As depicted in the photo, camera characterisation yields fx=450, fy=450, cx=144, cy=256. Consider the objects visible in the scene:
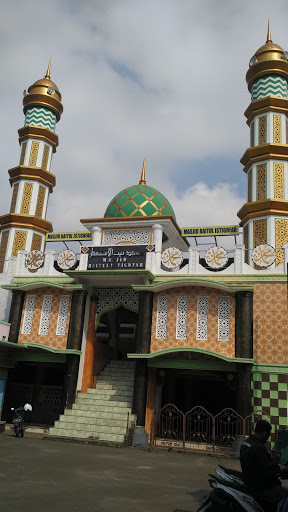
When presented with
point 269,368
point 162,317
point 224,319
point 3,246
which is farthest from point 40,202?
point 269,368

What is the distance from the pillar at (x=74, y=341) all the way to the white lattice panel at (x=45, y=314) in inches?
51.6

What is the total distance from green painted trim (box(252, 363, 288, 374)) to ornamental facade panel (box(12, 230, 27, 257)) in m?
13.1

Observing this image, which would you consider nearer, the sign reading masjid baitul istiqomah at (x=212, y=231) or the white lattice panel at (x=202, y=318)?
the white lattice panel at (x=202, y=318)

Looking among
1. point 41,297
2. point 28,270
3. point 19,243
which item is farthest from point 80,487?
point 19,243

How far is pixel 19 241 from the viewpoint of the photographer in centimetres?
2319

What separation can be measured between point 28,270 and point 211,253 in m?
8.44

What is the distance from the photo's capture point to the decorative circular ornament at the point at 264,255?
55.5 ft

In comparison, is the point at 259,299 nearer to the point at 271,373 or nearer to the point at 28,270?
the point at 271,373

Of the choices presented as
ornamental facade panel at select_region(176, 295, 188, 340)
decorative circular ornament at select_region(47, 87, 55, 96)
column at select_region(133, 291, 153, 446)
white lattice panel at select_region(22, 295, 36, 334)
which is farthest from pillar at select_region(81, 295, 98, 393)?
decorative circular ornament at select_region(47, 87, 55, 96)

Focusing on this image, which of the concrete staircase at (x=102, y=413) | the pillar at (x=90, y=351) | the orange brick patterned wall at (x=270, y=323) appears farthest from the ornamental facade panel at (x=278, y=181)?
the concrete staircase at (x=102, y=413)

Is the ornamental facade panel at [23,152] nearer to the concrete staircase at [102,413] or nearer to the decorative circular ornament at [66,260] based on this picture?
the decorative circular ornament at [66,260]

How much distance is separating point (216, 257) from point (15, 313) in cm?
898

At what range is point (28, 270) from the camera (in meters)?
20.5

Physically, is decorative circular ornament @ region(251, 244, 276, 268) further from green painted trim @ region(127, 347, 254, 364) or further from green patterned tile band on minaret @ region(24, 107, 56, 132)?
green patterned tile band on minaret @ region(24, 107, 56, 132)
